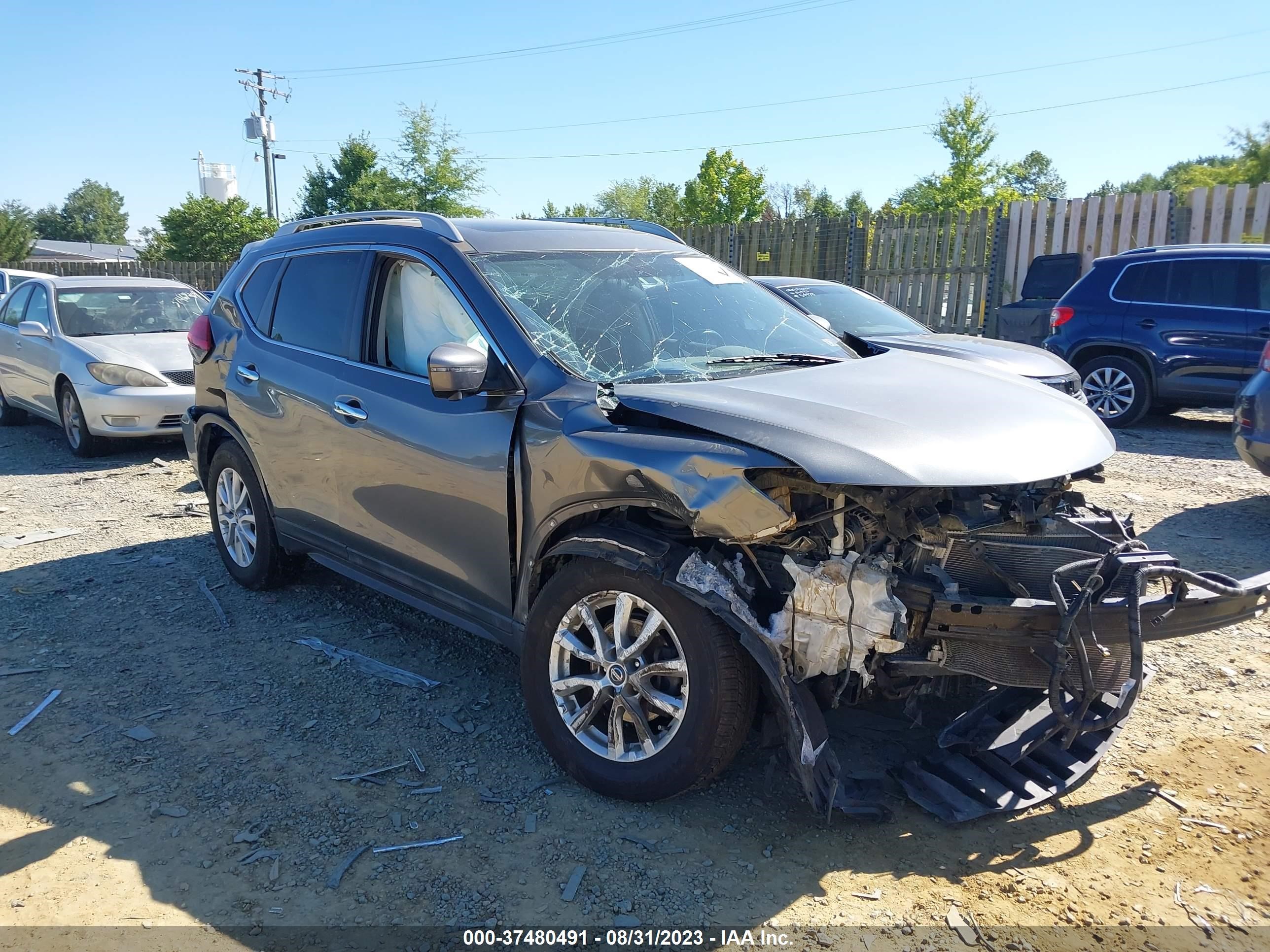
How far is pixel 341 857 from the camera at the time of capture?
9.82 feet

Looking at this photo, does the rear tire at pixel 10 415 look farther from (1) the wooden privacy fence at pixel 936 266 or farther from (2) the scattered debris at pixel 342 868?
(1) the wooden privacy fence at pixel 936 266

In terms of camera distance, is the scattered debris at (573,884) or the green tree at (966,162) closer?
the scattered debris at (573,884)

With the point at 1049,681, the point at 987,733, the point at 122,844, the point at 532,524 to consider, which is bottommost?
the point at 122,844

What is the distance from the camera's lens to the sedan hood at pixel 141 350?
9.16 metres

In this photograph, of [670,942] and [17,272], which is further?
[17,272]

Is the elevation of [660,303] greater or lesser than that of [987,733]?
greater

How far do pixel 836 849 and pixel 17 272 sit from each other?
1849 cm

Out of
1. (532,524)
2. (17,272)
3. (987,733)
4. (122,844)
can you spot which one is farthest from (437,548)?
(17,272)

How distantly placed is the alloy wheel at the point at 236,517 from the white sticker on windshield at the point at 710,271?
277 cm

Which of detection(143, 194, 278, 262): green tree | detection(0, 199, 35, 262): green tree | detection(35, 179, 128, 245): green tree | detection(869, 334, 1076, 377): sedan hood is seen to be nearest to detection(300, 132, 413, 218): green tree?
detection(143, 194, 278, 262): green tree

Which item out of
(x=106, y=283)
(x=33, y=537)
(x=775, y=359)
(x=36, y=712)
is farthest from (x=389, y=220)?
(x=106, y=283)

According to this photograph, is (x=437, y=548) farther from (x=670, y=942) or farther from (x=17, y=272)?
(x=17, y=272)

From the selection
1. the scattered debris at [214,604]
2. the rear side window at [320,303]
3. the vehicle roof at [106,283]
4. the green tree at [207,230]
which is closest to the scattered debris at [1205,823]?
the rear side window at [320,303]

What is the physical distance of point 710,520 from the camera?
2842mm
